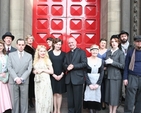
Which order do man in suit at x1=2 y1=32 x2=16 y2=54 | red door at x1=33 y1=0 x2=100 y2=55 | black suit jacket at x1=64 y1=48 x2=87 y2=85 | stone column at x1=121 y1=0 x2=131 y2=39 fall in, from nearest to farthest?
black suit jacket at x1=64 y1=48 x2=87 y2=85
man in suit at x1=2 y1=32 x2=16 y2=54
stone column at x1=121 y1=0 x2=131 y2=39
red door at x1=33 y1=0 x2=100 y2=55

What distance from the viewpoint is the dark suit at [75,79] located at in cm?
595

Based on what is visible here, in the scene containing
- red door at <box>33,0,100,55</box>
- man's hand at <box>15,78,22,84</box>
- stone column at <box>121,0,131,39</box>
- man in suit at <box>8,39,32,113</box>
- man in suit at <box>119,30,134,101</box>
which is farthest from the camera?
red door at <box>33,0,100,55</box>

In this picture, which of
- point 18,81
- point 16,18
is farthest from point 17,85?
point 16,18

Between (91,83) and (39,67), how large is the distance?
1175mm

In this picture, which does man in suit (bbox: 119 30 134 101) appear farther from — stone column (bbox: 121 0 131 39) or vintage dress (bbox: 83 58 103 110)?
stone column (bbox: 121 0 131 39)

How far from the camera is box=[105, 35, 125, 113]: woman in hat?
6051 mm

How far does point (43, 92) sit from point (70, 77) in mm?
659

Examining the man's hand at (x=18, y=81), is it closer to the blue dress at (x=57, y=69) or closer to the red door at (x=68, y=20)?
the blue dress at (x=57, y=69)

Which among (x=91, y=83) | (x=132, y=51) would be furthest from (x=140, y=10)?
(x=91, y=83)

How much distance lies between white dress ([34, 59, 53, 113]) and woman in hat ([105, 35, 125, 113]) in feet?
4.26

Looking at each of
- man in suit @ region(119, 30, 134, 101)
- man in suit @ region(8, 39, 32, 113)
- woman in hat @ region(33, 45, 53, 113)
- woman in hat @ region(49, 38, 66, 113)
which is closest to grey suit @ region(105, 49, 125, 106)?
man in suit @ region(119, 30, 134, 101)

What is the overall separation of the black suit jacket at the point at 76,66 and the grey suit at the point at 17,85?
2.75ft

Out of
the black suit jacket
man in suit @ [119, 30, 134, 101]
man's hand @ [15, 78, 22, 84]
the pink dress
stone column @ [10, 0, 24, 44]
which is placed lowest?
the pink dress

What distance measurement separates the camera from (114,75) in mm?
6090
